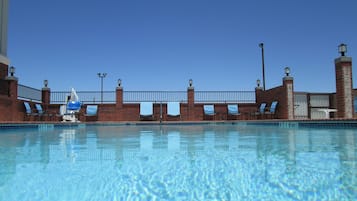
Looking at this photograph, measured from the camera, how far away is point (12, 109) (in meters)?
11.5

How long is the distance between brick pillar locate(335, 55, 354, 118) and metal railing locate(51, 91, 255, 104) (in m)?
5.73

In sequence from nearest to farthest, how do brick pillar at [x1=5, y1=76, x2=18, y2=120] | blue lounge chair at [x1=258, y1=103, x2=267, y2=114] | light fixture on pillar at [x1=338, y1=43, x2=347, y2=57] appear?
light fixture on pillar at [x1=338, y1=43, x2=347, y2=57] < brick pillar at [x1=5, y1=76, x2=18, y2=120] < blue lounge chair at [x1=258, y1=103, x2=267, y2=114]

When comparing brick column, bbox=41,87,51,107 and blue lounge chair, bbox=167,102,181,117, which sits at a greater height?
brick column, bbox=41,87,51,107

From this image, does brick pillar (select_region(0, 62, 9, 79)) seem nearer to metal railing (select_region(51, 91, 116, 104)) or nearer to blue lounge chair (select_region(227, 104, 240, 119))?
metal railing (select_region(51, 91, 116, 104))

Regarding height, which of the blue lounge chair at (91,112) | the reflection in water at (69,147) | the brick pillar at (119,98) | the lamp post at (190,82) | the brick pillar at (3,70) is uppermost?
the brick pillar at (3,70)

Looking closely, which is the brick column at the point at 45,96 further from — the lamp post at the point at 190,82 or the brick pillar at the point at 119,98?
the lamp post at the point at 190,82

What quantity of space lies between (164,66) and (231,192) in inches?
595

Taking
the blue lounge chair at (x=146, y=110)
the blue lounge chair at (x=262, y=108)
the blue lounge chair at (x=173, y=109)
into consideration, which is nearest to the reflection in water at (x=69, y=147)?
the blue lounge chair at (x=146, y=110)

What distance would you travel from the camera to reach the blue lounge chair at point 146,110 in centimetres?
1427

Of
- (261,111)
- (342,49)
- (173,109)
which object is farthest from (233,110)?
(342,49)

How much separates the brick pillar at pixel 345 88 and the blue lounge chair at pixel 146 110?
927 cm

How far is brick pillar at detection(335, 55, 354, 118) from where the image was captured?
983 cm

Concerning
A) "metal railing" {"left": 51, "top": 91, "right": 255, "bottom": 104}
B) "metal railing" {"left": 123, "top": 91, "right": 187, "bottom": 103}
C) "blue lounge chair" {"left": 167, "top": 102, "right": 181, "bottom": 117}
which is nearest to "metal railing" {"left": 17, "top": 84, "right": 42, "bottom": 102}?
"metal railing" {"left": 51, "top": 91, "right": 255, "bottom": 104}

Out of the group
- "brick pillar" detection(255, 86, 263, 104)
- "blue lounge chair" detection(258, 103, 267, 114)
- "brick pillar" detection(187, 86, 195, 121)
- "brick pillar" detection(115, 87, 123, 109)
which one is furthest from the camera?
"brick pillar" detection(255, 86, 263, 104)
